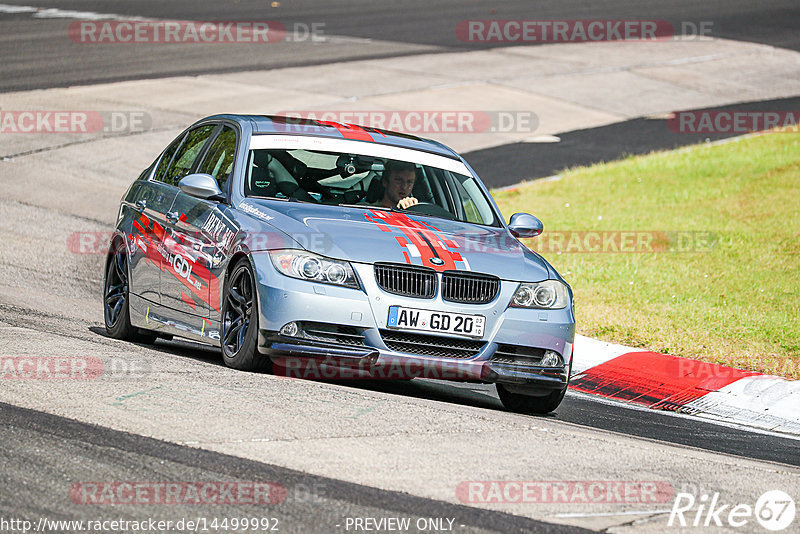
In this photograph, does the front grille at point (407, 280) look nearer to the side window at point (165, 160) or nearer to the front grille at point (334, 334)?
the front grille at point (334, 334)

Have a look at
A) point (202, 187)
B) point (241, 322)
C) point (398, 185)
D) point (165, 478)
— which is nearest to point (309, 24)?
point (398, 185)

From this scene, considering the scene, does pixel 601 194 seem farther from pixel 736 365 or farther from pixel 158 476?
pixel 158 476

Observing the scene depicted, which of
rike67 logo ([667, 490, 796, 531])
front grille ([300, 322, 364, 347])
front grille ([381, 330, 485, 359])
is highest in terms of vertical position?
front grille ([300, 322, 364, 347])

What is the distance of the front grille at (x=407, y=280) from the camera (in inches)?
285

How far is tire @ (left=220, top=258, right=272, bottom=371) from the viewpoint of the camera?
7336mm

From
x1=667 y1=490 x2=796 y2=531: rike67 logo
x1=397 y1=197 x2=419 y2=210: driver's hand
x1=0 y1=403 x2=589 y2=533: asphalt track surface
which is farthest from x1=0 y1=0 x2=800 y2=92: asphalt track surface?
x1=667 y1=490 x2=796 y2=531: rike67 logo

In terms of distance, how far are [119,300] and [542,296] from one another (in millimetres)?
3432

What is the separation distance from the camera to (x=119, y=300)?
942 centimetres

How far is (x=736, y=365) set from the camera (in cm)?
988

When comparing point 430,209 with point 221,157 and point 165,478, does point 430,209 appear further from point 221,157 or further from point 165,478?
point 165,478

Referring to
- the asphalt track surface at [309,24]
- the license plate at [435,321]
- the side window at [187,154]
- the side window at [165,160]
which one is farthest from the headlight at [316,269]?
the asphalt track surface at [309,24]

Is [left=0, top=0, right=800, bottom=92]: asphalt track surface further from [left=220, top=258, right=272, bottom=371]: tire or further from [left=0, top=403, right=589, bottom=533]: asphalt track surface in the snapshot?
[left=0, top=403, right=589, bottom=533]: asphalt track surface

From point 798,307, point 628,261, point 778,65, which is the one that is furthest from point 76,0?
point 798,307

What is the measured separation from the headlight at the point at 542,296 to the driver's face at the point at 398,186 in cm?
129
